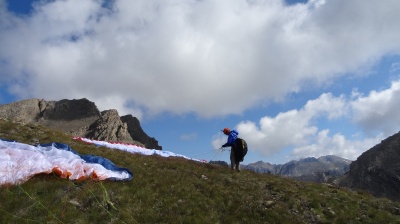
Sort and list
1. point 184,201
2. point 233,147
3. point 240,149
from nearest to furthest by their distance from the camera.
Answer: point 184,201 → point 240,149 → point 233,147

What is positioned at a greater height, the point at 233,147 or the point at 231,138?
the point at 231,138

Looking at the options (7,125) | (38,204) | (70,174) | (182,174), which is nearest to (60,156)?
(70,174)

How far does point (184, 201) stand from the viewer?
1570 centimetres

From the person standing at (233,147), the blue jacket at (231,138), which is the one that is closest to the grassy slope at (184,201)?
the person standing at (233,147)

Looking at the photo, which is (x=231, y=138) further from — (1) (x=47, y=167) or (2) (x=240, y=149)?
(1) (x=47, y=167)

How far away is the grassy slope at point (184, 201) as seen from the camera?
13.2 m

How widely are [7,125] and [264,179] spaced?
81.0 ft

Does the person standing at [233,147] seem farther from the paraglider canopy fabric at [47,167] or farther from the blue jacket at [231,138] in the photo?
the paraglider canopy fabric at [47,167]

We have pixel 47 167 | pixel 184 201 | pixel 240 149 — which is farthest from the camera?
pixel 240 149

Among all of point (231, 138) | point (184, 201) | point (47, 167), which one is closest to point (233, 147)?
point (231, 138)

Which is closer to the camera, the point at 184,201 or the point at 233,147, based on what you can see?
the point at 184,201

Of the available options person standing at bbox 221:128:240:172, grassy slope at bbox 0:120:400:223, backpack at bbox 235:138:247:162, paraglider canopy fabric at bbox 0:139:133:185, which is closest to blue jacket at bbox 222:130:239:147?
person standing at bbox 221:128:240:172

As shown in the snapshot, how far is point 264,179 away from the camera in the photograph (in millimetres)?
21516

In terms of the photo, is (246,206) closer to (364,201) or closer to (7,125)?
(364,201)
